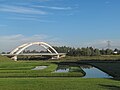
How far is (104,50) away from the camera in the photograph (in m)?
142

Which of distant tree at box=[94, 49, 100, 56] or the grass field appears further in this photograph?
distant tree at box=[94, 49, 100, 56]

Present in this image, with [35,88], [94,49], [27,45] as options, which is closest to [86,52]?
[94,49]

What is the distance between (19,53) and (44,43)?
1248 centimetres

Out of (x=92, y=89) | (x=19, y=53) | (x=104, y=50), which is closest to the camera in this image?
(x=92, y=89)

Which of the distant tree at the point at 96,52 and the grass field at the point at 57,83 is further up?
the distant tree at the point at 96,52

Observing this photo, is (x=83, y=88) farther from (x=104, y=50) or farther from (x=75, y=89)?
(x=104, y=50)

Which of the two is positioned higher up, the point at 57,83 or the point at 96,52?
the point at 96,52

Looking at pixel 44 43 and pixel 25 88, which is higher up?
pixel 44 43

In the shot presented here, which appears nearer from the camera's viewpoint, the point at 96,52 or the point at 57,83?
the point at 57,83

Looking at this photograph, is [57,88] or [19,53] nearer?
[57,88]

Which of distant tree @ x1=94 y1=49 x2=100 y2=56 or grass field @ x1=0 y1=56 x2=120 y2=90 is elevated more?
distant tree @ x1=94 y1=49 x2=100 y2=56

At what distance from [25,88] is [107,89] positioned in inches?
217

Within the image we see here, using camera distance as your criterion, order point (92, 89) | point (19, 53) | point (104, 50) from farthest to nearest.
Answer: point (104, 50) → point (19, 53) → point (92, 89)

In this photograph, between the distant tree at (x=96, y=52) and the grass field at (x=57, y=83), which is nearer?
the grass field at (x=57, y=83)
